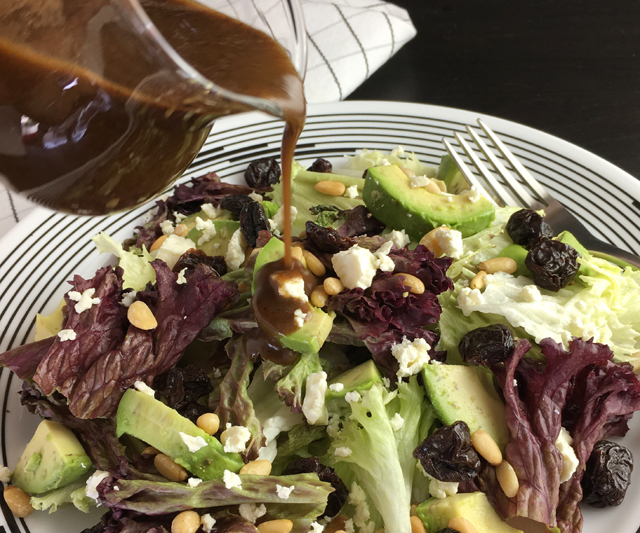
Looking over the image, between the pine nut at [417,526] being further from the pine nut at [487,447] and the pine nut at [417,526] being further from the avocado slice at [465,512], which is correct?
the pine nut at [487,447]

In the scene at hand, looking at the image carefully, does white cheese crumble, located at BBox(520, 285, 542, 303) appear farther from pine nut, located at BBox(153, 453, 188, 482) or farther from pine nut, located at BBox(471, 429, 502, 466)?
pine nut, located at BBox(153, 453, 188, 482)

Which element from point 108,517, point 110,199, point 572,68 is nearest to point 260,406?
point 108,517

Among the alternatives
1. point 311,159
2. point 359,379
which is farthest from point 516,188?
point 359,379

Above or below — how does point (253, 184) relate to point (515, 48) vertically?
above

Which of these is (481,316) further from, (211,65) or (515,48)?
(515,48)

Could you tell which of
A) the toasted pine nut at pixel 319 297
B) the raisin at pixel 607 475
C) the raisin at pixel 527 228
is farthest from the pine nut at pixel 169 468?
the raisin at pixel 527 228

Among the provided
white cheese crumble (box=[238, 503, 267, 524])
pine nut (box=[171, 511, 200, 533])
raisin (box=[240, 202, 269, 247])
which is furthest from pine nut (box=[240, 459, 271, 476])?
raisin (box=[240, 202, 269, 247])

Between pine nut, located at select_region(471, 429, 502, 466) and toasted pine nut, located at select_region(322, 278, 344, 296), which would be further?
toasted pine nut, located at select_region(322, 278, 344, 296)
